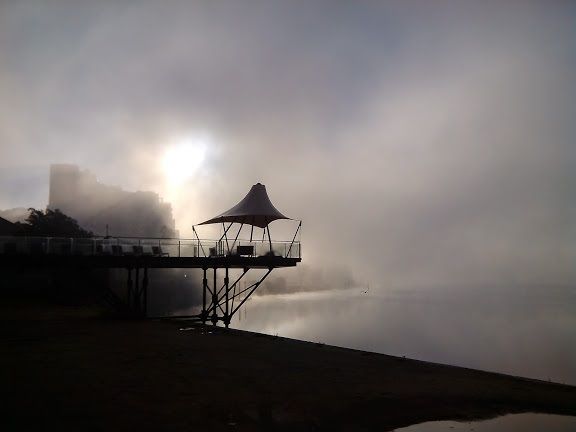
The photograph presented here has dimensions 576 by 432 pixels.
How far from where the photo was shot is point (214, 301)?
110ft

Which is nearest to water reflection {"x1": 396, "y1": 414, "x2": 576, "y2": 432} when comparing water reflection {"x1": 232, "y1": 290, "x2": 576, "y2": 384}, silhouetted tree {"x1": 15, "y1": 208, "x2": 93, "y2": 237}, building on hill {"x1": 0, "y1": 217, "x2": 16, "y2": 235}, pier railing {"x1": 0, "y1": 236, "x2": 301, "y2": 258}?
pier railing {"x1": 0, "y1": 236, "x2": 301, "y2": 258}

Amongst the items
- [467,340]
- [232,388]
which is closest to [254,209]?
[232,388]

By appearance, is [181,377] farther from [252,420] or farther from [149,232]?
[149,232]

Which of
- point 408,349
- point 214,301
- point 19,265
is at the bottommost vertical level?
point 408,349

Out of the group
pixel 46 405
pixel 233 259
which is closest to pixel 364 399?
pixel 46 405

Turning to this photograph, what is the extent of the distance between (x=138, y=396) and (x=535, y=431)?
29.1 ft

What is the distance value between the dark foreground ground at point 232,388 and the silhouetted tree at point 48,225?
3742 cm

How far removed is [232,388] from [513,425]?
6.66m

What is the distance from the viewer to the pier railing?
1018 inches

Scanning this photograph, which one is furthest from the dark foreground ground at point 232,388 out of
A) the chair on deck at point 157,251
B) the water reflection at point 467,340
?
the water reflection at point 467,340

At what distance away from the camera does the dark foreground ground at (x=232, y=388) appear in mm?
8344

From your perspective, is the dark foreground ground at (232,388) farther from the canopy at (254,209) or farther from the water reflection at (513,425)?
the canopy at (254,209)

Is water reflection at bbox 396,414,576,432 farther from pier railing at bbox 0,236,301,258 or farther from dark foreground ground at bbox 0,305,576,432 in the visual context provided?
pier railing at bbox 0,236,301,258

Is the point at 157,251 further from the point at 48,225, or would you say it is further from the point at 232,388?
the point at 48,225
